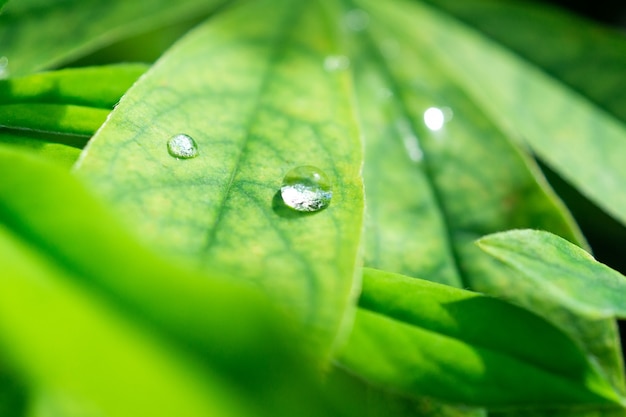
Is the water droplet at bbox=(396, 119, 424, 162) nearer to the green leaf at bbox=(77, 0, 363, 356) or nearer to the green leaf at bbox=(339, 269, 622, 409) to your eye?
the green leaf at bbox=(77, 0, 363, 356)

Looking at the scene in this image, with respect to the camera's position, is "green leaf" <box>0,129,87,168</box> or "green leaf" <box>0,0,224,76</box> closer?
"green leaf" <box>0,129,87,168</box>

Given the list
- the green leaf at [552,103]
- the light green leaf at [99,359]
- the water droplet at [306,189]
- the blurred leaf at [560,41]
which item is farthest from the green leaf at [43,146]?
the blurred leaf at [560,41]

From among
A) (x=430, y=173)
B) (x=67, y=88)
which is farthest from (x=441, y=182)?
(x=67, y=88)

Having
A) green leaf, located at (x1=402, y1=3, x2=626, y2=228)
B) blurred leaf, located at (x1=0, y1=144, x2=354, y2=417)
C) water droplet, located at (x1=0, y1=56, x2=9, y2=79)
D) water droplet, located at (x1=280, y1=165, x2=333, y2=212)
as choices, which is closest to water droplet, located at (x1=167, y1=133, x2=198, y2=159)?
water droplet, located at (x1=280, y1=165, x2=333, y2=212)

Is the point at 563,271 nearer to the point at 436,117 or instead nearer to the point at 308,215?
the point at 308,215

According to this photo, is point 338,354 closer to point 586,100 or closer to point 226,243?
point 226,243

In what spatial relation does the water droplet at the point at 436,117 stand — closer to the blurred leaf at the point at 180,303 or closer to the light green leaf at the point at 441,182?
the light green leaf at the point at 441,182
